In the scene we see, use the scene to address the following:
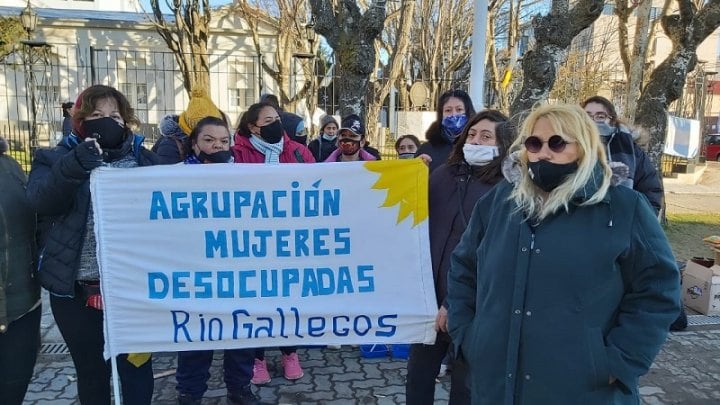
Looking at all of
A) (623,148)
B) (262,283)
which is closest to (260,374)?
(262,283)

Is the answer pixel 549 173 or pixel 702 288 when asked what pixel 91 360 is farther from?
pixel 702 288

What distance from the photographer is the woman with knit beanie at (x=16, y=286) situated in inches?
104

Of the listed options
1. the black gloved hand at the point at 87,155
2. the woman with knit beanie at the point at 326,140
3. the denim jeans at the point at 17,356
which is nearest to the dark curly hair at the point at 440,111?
the black gloved hand at the point at 87,155

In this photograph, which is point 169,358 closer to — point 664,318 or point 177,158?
point 177,158

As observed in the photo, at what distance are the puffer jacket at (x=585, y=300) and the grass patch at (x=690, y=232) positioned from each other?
6775mm

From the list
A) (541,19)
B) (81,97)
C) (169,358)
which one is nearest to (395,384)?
(169,358)

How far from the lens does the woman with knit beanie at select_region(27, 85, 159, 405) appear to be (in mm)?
2648

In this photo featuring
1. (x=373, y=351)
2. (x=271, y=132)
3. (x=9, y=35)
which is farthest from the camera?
(x=9, y=35)

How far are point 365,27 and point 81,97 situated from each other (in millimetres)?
4451

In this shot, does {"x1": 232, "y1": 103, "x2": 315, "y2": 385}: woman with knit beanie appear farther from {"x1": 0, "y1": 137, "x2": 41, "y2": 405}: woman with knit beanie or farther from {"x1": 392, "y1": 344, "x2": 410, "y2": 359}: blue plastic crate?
{"x1": 0, "y1": 137, "x2": 41, "y2": 405}: woman with knit beanie

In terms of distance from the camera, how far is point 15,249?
268cm

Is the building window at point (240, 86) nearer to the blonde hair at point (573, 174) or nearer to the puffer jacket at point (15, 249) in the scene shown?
the puffer jacket at point (15, 249)

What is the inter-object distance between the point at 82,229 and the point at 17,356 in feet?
2.21

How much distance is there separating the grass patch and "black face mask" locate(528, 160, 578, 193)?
689 centimetres
